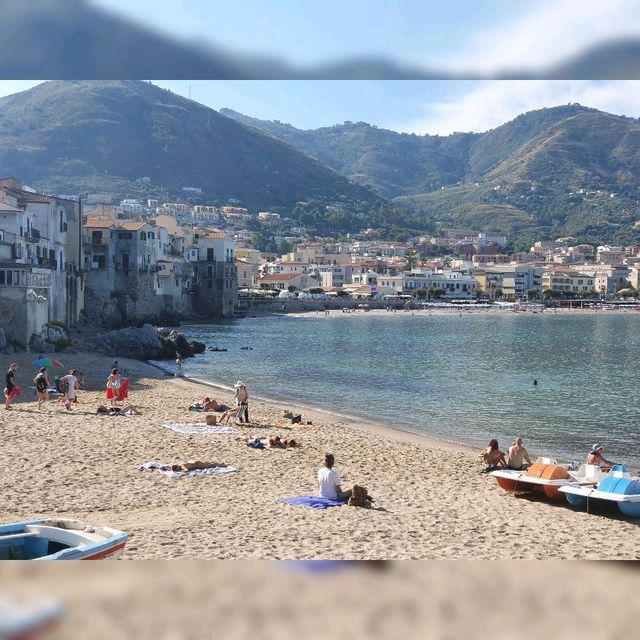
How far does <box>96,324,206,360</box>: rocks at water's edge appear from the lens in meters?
35.3

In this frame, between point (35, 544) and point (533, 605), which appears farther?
point (35, 544)

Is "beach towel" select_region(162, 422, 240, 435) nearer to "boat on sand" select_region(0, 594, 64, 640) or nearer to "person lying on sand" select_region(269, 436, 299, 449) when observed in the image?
"person lying on sand" select_region(269, 436, 299, 449)

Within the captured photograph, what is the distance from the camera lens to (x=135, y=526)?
7625 millimetres

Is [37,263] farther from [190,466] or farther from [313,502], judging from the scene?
[313,502]

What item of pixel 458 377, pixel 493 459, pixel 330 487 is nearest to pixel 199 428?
pixel 493 459

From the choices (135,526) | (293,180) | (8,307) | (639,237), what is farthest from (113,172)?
(135,526)

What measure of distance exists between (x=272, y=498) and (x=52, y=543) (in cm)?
447

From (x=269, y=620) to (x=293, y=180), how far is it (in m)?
200

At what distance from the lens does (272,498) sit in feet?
31.2

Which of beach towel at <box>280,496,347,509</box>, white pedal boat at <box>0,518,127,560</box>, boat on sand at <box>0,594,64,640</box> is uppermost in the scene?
boat on sand at <box>0,594,64,640</box>

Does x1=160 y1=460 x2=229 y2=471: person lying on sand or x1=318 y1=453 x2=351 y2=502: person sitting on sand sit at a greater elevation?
x1=318 y1=453 x2=351 y2=502: person sitting on sand

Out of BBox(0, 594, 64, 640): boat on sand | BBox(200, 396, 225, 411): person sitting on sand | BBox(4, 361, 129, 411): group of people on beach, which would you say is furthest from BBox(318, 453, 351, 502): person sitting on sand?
BBox(200, 396, 225, 411): person sitting on sand

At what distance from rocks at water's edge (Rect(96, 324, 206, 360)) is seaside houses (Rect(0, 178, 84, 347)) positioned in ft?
8.21
